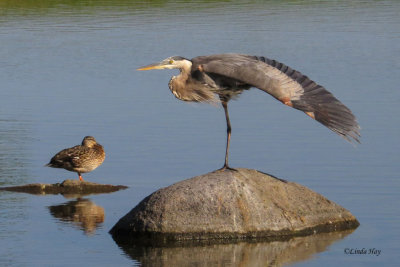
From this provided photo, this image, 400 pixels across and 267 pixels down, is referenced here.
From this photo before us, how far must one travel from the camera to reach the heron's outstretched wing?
10.8 meters

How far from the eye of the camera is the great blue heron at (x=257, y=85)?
10797 mm

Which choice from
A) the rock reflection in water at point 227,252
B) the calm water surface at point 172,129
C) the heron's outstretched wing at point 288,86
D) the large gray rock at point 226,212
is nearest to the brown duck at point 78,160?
the calm water surface at point 172,129

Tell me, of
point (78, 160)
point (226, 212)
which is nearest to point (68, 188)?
point (78, 160)

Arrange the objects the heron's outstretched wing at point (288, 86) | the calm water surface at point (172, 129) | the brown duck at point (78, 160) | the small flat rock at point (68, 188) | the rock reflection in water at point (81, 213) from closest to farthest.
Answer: the heron's outstretched wing at point (288, 86) → the calm water surface at point (172, 129) → the rock reflection in water at point (81, 213) → the small flat rock at point (68, 188) → the brown duck at point (78, 160)

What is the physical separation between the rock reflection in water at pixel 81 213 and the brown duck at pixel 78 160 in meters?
1.00

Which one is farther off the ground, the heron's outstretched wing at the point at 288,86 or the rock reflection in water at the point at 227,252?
the heron's outstretched wing at the point at 288,86

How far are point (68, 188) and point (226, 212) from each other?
3.23 m

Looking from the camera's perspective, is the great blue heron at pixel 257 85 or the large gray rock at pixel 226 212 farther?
the large gray rock at pixel 226 212

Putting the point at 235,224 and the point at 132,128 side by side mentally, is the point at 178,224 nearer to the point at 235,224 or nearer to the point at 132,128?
the point at 235,224

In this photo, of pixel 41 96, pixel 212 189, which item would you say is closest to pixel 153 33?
pixel 41 96

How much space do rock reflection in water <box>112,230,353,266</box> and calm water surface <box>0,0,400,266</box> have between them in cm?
2

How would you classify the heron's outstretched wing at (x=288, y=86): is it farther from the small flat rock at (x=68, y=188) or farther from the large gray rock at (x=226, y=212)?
the small flat rock at (x=68, y=188)

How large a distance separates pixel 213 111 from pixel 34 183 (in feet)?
20.4

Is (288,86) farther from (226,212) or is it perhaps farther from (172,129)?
(172,129)
